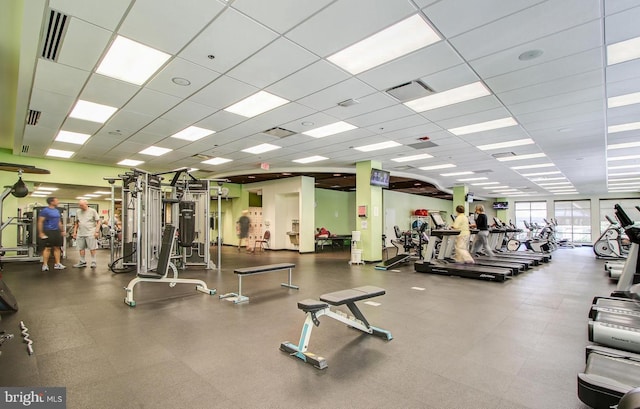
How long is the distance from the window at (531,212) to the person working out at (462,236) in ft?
52.5

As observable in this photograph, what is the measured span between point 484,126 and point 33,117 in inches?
337

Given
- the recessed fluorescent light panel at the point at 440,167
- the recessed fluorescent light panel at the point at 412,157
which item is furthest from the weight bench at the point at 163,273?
the recessed fluorescent light panel at the point at 440,167

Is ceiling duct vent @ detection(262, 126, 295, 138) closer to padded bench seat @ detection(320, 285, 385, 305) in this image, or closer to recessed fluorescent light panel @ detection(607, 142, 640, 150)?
padded bench seat @ detection(320, 285, 385, 305)

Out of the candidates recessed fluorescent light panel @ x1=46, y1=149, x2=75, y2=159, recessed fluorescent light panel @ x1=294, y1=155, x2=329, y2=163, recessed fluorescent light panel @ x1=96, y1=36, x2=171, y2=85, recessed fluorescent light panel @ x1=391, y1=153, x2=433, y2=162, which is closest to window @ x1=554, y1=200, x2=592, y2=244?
recessed fluorescent light panel @ x1=391, y1=153, x2=433, y2=162

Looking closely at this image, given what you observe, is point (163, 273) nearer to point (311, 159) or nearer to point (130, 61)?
point (130, 61)

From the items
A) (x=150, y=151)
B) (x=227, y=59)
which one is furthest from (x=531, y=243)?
(x=150, y=151)

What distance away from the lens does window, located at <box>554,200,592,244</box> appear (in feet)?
61.4

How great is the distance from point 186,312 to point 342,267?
4.71m

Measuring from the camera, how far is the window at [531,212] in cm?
2033

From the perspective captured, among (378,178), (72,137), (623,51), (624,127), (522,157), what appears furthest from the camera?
(378,178)

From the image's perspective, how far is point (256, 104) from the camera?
16.6ft

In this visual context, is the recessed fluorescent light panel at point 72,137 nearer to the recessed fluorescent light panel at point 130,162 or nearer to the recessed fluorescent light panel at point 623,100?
the recessed fluorescent light panel at point 130,162

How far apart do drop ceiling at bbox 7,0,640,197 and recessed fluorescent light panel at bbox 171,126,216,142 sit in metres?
0.19

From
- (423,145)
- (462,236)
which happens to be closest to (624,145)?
(462,236)
